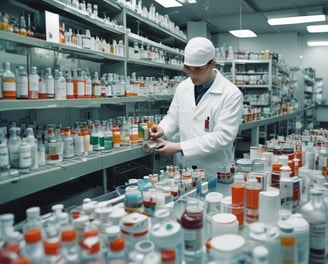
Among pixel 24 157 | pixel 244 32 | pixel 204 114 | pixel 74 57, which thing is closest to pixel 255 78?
pixel 244 32

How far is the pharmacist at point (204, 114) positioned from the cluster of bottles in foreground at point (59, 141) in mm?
473

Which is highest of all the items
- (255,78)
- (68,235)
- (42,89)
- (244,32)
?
(244,32)

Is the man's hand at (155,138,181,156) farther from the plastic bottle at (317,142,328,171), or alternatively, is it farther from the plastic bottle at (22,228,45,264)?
the plastic bottle at (22,228,45,264)

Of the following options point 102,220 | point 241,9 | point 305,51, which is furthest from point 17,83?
→ point 305,51

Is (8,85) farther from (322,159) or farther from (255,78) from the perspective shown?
(255,78)

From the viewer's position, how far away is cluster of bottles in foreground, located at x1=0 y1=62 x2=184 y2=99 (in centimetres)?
210

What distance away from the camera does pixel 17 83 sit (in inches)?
84.5

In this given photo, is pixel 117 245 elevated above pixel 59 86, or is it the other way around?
pixel 59 86

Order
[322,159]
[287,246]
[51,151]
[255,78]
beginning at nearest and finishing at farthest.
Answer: [287,246], [322,159], [51,151], [255,78]

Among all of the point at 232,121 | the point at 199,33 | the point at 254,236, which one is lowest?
the point at 254,236

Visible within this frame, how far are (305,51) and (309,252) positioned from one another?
40.4 ft

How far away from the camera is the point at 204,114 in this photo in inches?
98.1

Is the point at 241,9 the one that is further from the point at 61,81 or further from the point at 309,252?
the point at 309,252

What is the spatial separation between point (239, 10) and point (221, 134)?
6.08 m
